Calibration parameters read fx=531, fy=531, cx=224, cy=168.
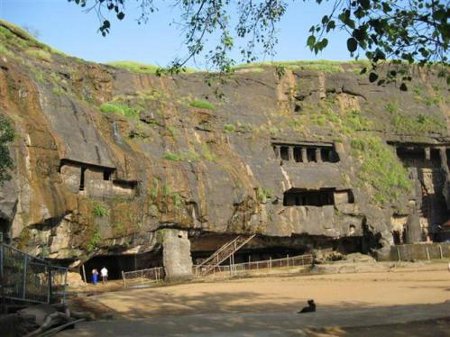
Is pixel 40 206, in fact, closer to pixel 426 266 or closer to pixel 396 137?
pixel 426 266

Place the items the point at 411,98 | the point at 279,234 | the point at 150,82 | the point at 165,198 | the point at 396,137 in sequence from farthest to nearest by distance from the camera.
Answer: the point at 411,98
the point at 396,137
the point at 150,82
the point at 279,234
the point at 165,198

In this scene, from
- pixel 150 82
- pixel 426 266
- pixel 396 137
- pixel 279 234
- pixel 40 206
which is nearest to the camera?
pixel 40 206

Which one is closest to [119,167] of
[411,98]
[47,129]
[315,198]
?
[47,129]

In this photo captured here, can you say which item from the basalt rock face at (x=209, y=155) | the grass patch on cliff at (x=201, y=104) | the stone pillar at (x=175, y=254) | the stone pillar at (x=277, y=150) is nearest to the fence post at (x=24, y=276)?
the basalt rock face at (x=209, y=155)

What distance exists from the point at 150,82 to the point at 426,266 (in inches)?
903

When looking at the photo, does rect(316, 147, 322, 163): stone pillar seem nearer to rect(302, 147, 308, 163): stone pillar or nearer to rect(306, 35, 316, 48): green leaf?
rect(302, 147, 308, 163): stone pillar

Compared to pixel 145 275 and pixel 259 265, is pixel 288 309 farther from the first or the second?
pixel 259 265

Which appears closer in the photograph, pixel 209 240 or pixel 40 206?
pixel 40 206

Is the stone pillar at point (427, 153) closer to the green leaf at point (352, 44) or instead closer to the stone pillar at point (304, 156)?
the stone pillar at point (304, 156)

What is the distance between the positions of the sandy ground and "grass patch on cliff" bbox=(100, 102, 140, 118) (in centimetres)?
1111

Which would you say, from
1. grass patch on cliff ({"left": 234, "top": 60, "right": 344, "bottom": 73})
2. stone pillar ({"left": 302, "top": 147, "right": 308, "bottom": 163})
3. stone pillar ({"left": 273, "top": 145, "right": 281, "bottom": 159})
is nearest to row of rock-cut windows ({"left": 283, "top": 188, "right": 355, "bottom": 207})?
stone pillar ({"left": 302, "top": 147, "right": 308, "bottom": 163})

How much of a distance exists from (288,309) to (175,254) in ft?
51.4

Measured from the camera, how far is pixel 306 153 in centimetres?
4238

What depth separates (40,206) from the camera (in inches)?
920
